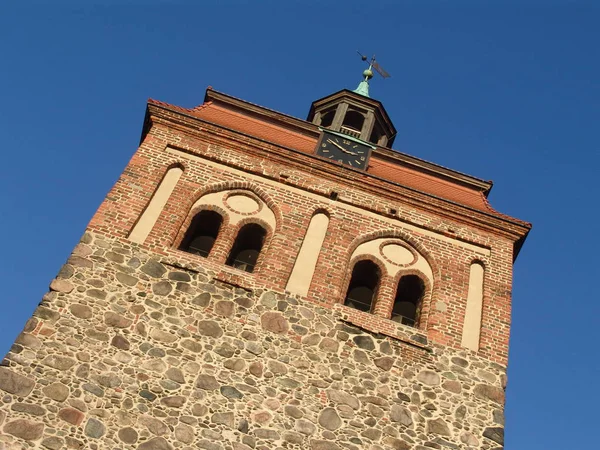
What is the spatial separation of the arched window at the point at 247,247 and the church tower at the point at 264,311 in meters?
0.04

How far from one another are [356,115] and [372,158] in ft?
9.69

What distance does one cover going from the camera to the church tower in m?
8.45

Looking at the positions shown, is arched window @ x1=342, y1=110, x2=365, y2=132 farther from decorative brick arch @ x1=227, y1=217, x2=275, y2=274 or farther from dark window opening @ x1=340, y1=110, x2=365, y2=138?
decorative brick arch @ x1=227, y1=217, x2=275, y2=274

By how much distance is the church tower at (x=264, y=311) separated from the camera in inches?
333

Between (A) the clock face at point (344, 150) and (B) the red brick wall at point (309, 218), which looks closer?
(B) the red brick wall at point (309, 218)

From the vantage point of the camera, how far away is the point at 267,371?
9234 millimetres

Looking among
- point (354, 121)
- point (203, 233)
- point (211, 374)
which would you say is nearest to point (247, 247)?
point (203, 233)

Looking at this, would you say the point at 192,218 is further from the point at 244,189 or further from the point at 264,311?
the point at 264,311

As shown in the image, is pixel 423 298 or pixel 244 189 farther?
pixel 244 189

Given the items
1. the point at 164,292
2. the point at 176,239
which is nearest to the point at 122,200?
the point at 176,239

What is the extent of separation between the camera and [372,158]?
14.9 meters

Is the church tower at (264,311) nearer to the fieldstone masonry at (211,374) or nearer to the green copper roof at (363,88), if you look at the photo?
the fieldstone masonry at (211,374)

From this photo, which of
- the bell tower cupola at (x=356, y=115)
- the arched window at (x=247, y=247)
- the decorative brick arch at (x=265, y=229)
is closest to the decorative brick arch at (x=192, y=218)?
the decorative brick arch at (x=265, y=229)

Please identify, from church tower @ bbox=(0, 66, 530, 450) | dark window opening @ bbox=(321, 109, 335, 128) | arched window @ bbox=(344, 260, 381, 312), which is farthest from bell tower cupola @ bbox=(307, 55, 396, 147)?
arched window @ bbox=(344, 260, 381, 312)
